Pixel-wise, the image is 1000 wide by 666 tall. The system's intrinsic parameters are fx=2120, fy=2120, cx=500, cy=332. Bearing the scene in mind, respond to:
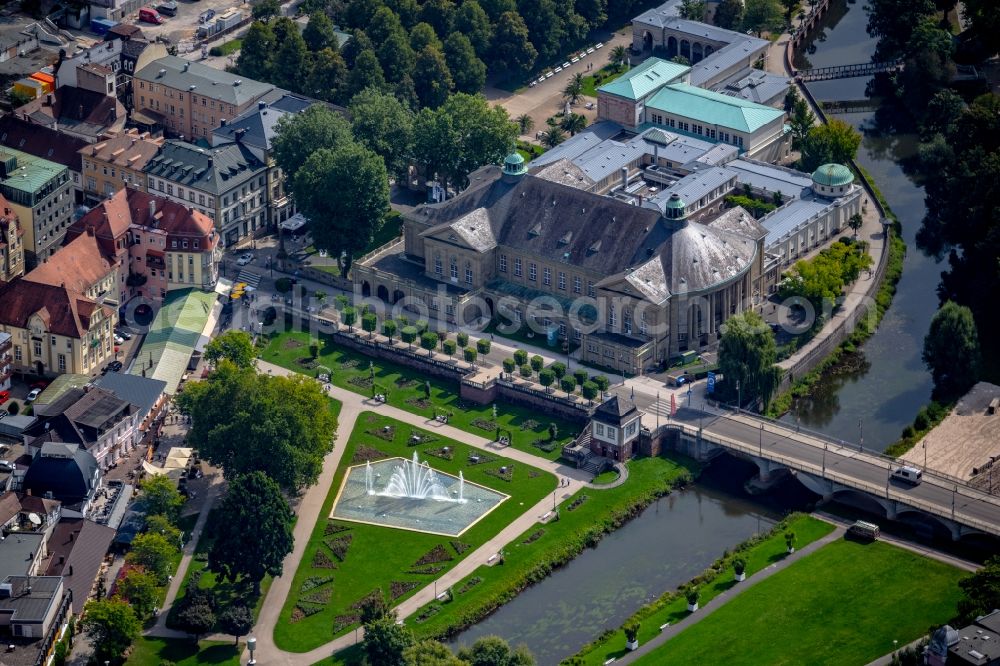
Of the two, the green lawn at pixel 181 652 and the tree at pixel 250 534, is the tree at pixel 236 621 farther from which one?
the tree at pixel 250 534

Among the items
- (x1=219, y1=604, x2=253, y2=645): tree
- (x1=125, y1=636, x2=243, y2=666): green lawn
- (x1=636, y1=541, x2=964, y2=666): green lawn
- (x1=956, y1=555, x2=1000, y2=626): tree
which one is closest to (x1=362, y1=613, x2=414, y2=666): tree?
(x1=219, y1=604, x2=253, y2=645): tree

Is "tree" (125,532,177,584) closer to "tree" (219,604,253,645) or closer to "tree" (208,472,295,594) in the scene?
"tree" (208,472,295,594)

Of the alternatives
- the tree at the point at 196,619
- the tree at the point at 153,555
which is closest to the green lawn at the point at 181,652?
the tree at the point at 196,619

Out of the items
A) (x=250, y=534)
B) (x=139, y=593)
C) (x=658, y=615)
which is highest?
(x=250, y=534)

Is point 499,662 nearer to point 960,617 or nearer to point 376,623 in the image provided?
point 376,623

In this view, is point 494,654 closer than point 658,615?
Yes

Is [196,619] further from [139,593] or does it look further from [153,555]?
[153,555]

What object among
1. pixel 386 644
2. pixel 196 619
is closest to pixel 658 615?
pixel 386 644
